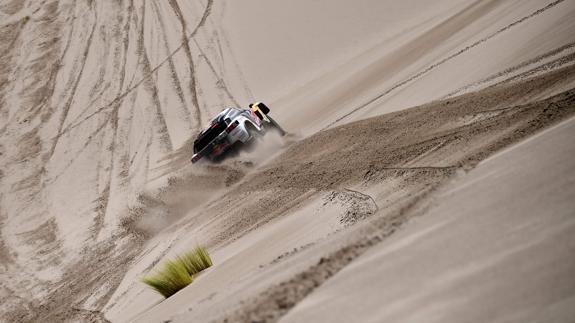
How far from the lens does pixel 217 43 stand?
24500mm

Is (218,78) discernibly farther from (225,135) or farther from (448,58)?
(448,58)

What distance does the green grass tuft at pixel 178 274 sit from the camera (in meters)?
7.30

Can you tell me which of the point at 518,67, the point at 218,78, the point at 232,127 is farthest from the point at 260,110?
the point at 218,78

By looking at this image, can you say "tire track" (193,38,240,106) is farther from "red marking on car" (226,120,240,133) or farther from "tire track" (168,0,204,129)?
"red marking on car" (226,120,240,133)

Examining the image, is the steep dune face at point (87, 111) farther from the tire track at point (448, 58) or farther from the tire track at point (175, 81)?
the tire track at point (448, 58)

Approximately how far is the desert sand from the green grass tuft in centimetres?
24

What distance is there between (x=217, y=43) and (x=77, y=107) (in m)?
6.43

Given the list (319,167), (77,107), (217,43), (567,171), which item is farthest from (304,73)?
(567,171)

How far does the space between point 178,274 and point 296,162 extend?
5.16m

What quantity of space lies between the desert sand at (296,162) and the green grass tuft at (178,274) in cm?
24

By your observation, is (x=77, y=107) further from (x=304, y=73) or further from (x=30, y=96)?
(x=304, y=73)

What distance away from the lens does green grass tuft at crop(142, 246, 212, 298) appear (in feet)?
24.0

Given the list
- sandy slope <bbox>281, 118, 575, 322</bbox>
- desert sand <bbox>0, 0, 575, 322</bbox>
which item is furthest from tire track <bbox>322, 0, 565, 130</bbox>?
sandy slope <bbox>281, 118, 575, 322</bbox>

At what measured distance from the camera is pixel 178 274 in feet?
24.0
